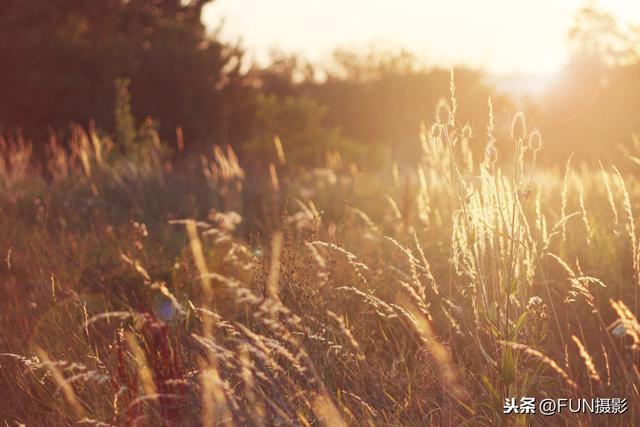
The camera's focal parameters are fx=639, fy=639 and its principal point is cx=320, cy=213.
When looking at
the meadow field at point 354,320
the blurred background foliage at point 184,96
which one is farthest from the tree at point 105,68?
the meadow field at point 354,320

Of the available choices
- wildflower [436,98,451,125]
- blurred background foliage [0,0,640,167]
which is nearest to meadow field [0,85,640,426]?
wildflower [436,98,451,125]

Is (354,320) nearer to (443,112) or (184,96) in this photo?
(443,112)

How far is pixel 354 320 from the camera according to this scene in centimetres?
298

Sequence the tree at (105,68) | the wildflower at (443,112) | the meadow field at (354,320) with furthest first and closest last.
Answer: the tree at (105,68) → the wildflower at (443,112) → the meadow field at (354,320)

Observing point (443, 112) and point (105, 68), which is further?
Result: point (105, 68)

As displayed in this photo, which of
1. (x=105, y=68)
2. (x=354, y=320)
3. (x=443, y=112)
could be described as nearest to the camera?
(x=443, y=112)

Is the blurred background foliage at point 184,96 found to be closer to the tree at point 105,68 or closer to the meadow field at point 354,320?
the tree at point 105,68

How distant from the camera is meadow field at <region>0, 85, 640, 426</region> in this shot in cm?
219

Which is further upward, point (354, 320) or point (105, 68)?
point (105, 68)

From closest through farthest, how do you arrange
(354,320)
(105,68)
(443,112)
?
1. (443,112)
2. (354,320)
3. (105,68)

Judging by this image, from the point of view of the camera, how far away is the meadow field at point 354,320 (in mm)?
2186

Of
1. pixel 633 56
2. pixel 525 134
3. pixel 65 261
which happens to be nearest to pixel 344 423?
pixel 525 134

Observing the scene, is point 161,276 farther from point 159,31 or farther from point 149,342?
point 159,31

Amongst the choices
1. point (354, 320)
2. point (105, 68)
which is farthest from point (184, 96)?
point (354, 320)
